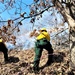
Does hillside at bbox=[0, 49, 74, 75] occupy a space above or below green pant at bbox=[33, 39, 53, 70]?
below

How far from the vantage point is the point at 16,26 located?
13.4m

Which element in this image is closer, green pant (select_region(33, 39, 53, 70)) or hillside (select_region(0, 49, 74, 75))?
green pant (select_region(33, 39, 53, 70))

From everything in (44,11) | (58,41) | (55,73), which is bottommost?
(55,73)

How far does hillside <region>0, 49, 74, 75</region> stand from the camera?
15.0 meters

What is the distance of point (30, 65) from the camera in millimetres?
15992

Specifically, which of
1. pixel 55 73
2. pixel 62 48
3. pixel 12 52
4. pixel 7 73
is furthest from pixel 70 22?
pixel 12 52

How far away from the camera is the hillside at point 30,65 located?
1503 centimetres

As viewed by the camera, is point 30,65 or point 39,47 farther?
point 30,65

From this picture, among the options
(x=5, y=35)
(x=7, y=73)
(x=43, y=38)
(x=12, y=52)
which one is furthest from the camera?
(x=12, y=52)

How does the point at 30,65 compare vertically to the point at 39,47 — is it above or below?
below

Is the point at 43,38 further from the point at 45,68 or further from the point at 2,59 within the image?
the point at 2,59

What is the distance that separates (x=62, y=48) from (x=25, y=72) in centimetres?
331

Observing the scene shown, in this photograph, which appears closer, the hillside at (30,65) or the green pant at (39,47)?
the green pant at (39,47)

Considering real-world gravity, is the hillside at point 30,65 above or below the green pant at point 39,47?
below
